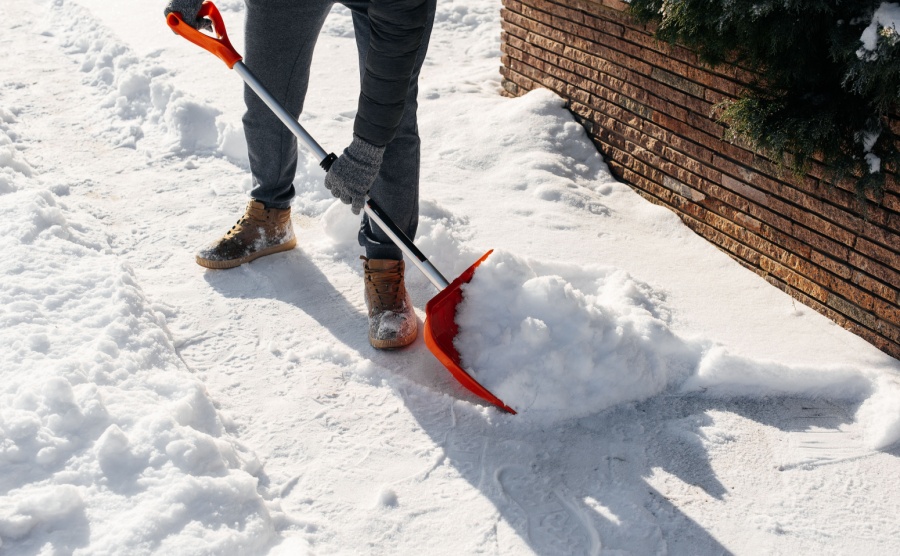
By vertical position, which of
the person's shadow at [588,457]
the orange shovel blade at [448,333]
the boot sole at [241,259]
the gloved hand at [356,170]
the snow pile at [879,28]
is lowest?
the person's shadow at [588,457]

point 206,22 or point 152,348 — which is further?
point 206,22

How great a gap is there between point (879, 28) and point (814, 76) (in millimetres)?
298

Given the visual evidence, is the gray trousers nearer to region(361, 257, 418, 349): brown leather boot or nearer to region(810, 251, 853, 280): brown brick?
region(361, 257, 418, 349): brown leather boot

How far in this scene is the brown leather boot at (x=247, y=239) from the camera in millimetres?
2932

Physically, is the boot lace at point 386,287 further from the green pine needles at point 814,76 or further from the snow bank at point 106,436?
the green pine needles at point 814,76

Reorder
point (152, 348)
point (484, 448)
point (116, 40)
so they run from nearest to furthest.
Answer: point (484, 448), point (152, 348), point (116, 40)

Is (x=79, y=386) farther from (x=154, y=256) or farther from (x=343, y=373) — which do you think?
(x=154, y=256)

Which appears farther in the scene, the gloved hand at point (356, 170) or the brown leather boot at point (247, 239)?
the brown leather boot at point (247, 239)

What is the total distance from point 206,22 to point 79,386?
135 cm

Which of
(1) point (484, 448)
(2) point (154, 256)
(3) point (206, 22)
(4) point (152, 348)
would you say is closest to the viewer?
(1) point (484, 448)

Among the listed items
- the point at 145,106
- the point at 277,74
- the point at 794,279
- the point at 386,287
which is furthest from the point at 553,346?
the point at 145,106

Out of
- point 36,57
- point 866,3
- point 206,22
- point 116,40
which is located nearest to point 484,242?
point 206,22

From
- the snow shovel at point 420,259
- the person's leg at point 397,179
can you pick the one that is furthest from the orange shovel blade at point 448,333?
the person's leg at point 397,179

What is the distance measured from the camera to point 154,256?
119 inches
